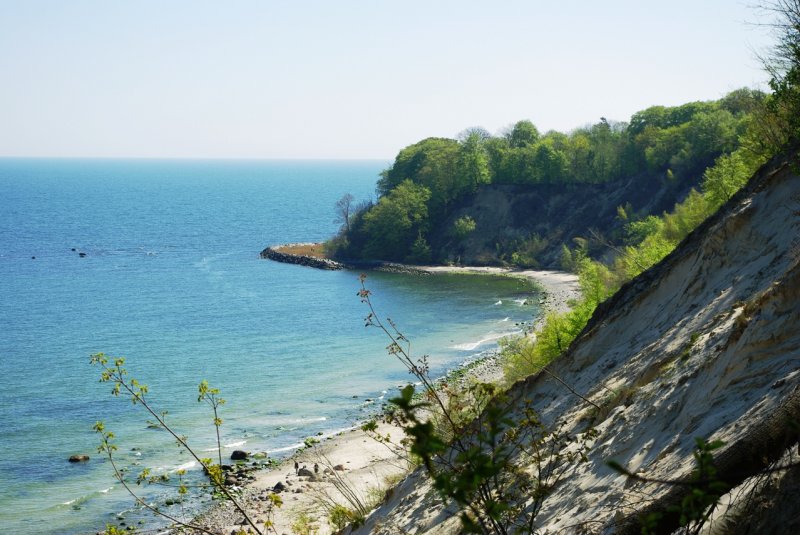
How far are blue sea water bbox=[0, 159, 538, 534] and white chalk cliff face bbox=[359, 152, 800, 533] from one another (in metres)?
21.8

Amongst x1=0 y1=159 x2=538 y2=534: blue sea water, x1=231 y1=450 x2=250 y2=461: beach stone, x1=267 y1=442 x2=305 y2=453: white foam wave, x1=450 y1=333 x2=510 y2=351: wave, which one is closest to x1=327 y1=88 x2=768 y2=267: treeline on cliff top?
x1=0 y1=159 x2=538 y2=534: blue sea water

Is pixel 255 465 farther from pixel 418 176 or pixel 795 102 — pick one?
pixel 418 176

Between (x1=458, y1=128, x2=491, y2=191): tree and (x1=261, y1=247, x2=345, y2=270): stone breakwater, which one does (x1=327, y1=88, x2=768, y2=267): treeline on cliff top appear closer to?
(x1=458, y1=128, x2=491, y2=191): tree

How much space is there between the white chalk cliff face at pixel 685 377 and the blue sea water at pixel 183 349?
21.8 m

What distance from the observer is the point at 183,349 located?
210 ft

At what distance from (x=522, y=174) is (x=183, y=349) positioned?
64.8 metres

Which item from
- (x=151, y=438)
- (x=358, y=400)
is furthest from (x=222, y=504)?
(x=358, y=400)

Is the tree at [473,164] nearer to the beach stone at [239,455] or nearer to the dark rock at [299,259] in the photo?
the dark rock at [299,259]

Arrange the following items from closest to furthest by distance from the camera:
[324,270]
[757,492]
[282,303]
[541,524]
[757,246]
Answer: [757,492], [541,524], [757,246], [282,303], [324,270]

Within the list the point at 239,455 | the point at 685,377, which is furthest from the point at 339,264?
the point at 685,377

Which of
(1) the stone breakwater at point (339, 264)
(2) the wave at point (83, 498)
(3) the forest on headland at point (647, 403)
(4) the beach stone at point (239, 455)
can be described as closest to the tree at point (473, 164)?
(1) the stone breakwater at point (339, 264)

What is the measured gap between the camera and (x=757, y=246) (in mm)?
19875

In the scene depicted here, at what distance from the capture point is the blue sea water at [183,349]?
40062mm

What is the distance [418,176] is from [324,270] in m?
23.1
